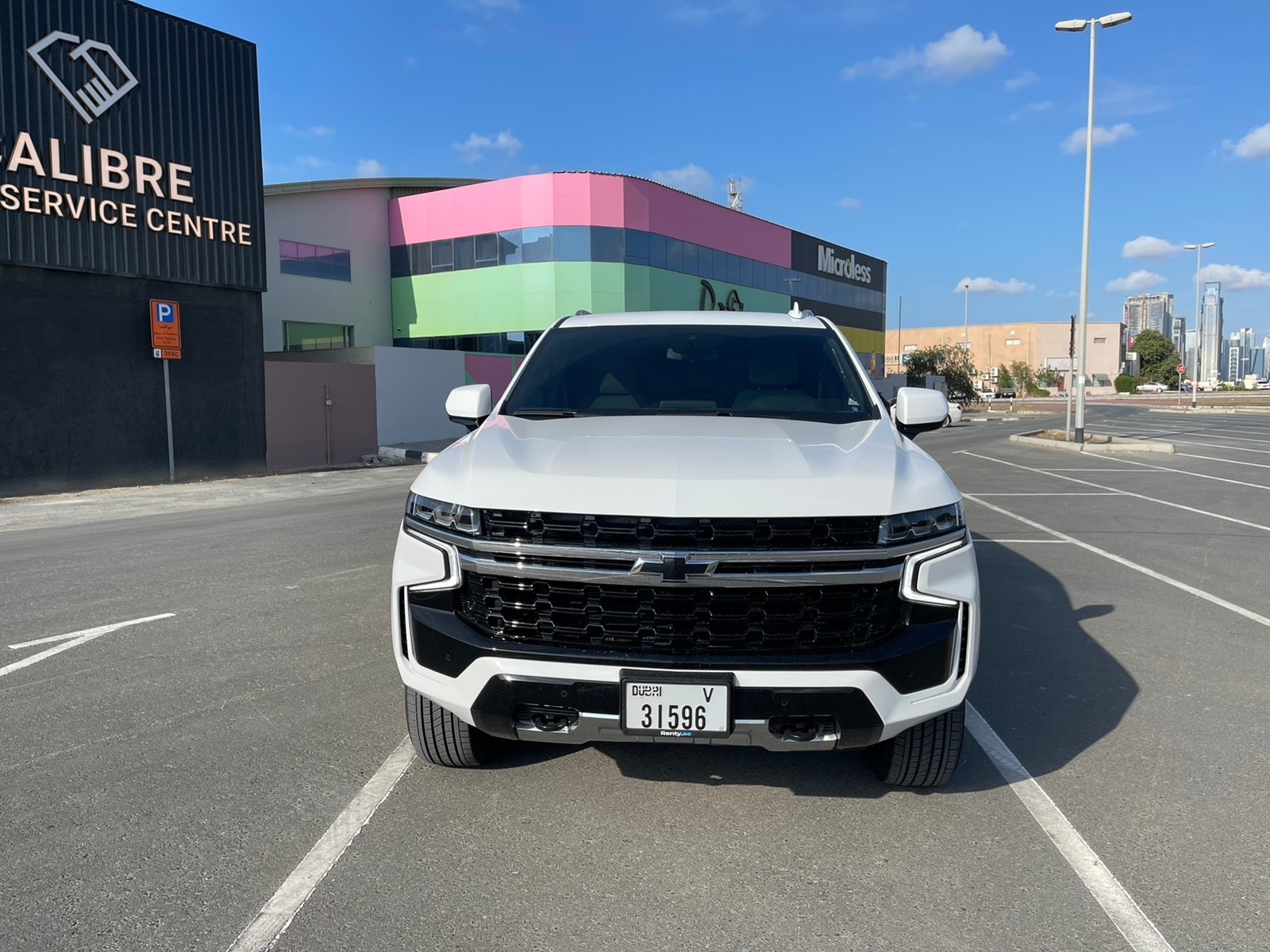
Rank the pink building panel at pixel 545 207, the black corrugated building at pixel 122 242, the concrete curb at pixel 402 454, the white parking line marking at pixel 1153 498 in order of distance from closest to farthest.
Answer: the white parking line marking at pixel 1153 498 → the black corrugated building at pixel 122 242 → the concrete curb at pixel 402 454 → the pink building panel at pixel 545 207

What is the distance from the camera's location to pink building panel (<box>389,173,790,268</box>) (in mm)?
33844

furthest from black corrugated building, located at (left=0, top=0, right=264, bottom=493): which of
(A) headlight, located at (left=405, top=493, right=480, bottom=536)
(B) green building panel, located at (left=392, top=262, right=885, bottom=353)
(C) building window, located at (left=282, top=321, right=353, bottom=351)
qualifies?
(A) headlight, located at (left=405, top=493, right=480, bottom=536)

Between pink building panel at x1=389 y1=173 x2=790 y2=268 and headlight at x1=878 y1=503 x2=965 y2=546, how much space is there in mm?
32456

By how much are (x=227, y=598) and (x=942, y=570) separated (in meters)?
5.32

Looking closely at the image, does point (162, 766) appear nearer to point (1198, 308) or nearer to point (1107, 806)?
point (1107, 806)

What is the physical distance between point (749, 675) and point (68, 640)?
4.57 meters

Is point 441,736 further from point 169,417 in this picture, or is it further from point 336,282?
point 336,282

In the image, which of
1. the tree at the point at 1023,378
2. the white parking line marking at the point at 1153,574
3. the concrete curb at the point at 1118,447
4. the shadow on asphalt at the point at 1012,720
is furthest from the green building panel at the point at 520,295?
the tree at the point at 1023,378

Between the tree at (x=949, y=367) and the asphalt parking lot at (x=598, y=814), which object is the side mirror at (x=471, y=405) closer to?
the asphalt parking lot at (x=598, y=814)

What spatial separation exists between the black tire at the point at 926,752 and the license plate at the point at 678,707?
715 mm

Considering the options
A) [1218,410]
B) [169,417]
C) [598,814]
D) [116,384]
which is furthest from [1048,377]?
[598,814]

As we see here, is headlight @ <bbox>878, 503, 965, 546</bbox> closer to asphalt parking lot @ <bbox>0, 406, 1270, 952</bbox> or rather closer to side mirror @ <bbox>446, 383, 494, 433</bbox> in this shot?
asphalt parking lot @ <bbox>0, 406, 1270, 952</bbox>

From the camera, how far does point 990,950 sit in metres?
2.39

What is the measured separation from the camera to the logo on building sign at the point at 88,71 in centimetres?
1641
